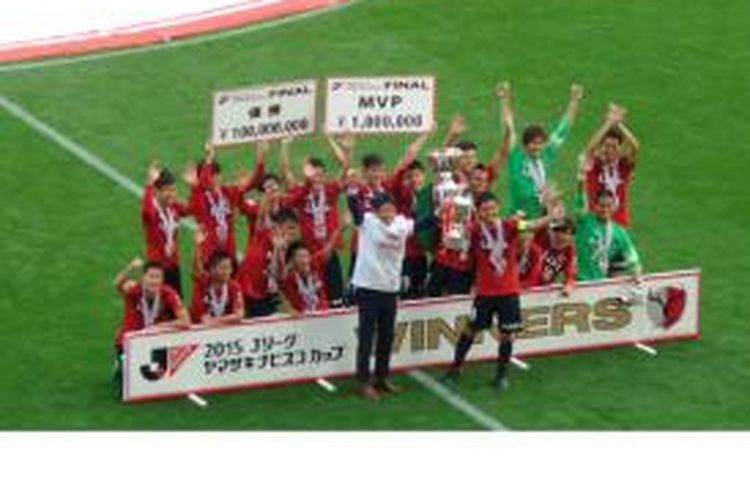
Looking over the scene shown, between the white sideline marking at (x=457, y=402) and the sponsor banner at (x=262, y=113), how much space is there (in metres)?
2.33

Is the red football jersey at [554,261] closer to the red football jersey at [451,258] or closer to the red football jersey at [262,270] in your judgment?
the red football jersey at [451,258]

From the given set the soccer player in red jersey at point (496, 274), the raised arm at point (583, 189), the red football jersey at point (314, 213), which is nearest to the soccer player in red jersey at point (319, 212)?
the red football jersey at point (314, 213)

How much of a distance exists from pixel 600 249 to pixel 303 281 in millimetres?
2624

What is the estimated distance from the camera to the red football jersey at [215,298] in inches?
647

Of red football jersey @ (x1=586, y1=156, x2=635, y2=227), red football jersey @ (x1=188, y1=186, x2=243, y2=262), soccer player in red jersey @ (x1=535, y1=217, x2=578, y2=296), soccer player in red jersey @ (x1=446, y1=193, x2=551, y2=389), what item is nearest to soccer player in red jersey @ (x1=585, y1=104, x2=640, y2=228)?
red football jersey @ (x1=586, y1=156, x2=635, y2=227)

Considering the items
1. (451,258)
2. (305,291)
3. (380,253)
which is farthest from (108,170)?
(380,253)

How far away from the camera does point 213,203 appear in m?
17.5

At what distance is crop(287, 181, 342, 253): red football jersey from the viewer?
17.5 m

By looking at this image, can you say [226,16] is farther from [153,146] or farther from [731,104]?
[731,104]

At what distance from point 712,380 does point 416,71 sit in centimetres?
811

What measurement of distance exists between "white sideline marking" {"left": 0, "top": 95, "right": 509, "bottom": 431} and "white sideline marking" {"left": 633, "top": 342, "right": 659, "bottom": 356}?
6.35ft

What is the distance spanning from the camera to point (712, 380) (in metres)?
17.0

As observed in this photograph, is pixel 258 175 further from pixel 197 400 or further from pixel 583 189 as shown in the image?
pixel 583 189

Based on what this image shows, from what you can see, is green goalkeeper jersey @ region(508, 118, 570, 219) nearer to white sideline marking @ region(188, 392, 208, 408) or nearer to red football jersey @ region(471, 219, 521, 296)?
red football jersey @ region(471, 219, 521, 296)
